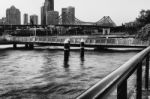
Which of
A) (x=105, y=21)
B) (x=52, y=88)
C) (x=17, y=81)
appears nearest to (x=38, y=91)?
(x=52, y=88)

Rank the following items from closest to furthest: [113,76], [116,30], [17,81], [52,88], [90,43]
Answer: [113,76] < [52,88] < [17,81] < [90,43] < [116,30]

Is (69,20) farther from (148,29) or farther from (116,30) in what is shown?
(148,29)

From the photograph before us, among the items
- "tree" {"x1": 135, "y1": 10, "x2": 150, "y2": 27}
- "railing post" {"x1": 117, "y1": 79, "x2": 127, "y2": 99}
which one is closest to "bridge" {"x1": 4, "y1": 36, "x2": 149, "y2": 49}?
"tree" {"x1": 135, "y1": 10, "x2": 150, "y2": 27}

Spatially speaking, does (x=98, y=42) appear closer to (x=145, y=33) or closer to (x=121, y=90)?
(x=145, y=33)

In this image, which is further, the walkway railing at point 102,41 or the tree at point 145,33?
the walkway railing at point 102,41

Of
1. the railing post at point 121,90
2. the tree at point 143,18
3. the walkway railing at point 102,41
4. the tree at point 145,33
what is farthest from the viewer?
the walkway railing at point 102,41

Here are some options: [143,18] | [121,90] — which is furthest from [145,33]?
[121,90]

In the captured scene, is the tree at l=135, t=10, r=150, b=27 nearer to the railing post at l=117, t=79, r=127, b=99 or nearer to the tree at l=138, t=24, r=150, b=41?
the tree at l=138, t=24, r=150, b=41

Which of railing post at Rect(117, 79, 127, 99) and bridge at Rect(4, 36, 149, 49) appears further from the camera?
bridge at Rect(4, 36, 149, 49)

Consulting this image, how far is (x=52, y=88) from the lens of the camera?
1861 cm

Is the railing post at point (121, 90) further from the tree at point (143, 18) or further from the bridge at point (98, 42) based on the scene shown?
the bridge at point (98, 42)

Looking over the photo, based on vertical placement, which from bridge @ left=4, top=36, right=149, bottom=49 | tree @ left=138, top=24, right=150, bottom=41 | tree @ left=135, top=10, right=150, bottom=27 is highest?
tree @ left=135, top=10, right=150, bottom=27

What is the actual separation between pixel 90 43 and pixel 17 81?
29664 millimetres

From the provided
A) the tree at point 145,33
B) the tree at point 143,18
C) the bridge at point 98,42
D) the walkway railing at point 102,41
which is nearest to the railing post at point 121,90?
the tree at point 145,33
